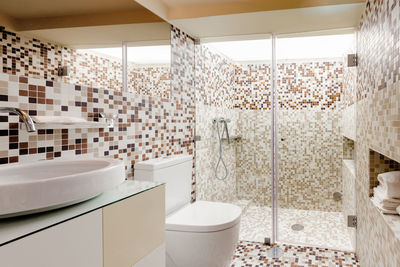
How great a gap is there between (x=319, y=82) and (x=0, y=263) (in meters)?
2.87

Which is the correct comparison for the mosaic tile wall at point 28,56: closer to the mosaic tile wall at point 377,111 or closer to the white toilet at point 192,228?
the white toilet at point 192,228

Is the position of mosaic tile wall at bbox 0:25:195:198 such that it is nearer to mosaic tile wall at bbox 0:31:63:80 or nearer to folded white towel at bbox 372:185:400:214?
mosaic tile wall at bbox 0:31:63:80

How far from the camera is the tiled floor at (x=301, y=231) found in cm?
301

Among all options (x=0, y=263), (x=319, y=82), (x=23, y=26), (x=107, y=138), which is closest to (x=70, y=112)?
(x=107, y=138)

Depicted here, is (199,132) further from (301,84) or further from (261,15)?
(261,15)

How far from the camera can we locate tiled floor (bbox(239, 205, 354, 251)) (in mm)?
3006

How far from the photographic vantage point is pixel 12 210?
86 centimetres

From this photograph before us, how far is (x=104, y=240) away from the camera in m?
1.11

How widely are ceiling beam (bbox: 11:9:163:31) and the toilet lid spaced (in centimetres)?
126

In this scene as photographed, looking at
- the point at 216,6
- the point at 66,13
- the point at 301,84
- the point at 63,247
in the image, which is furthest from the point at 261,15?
the point at 63,247

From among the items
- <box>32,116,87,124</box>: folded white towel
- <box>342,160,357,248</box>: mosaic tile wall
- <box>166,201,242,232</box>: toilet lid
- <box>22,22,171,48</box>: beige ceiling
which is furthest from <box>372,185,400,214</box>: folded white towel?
<box>22,22,171,48</box>: beige ceiling

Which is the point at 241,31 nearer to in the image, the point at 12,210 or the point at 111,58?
the point at 111,58

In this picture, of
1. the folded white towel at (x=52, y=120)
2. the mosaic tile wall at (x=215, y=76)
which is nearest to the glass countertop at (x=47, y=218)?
the folded white towel at (x=52, y=120)

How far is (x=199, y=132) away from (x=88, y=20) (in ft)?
5.26
